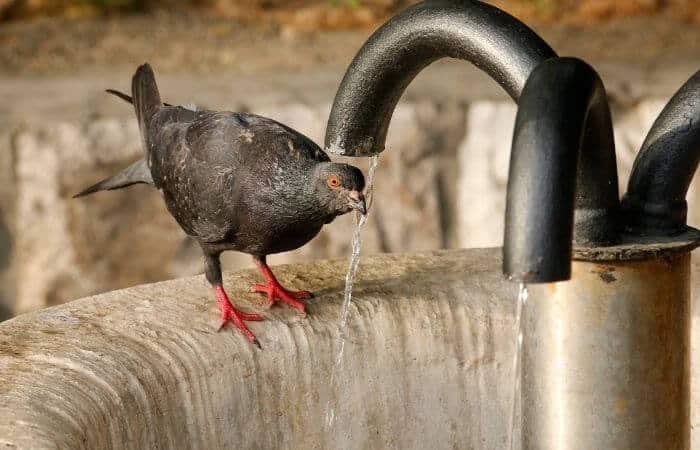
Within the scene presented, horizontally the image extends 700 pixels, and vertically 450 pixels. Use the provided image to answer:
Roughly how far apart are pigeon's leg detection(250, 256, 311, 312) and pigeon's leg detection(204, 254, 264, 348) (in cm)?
9

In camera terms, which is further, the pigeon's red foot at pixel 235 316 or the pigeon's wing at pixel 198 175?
the pigeon's wing at pixel 198 175

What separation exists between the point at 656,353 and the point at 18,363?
→ 3.80ft

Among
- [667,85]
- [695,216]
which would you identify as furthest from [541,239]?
[667,85]

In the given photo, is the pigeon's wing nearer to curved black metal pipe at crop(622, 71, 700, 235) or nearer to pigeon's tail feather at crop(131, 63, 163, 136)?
pigeon's tail feather at crop(131, 63, 163, 136)

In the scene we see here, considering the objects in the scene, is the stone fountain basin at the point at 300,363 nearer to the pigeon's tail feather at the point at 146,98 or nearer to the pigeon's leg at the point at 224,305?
Answer: the pigeon's leg at the point at 224,305

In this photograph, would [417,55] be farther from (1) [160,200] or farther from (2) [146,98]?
(1) [160,200]

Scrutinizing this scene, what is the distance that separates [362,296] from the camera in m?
2.58

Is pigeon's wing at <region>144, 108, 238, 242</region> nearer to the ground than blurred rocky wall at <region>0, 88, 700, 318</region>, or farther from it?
nearer to the ground

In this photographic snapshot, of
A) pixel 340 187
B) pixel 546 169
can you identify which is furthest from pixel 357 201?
Result: pixel 546 169

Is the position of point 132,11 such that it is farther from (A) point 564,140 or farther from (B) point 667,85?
(A) point 564,140

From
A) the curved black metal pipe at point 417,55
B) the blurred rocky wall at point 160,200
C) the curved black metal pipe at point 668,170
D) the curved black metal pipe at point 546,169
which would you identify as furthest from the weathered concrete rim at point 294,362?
the blurred rocky wall at point 160,200

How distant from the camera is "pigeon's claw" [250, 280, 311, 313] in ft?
8.53

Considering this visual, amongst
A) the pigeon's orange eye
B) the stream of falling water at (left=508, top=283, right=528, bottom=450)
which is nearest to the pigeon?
the pigeon's orange eye

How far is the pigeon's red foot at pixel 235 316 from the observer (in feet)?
7.87
